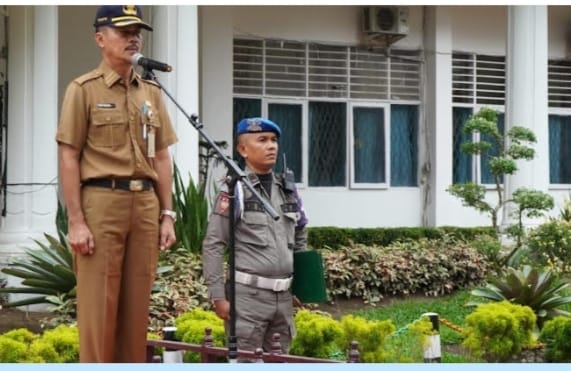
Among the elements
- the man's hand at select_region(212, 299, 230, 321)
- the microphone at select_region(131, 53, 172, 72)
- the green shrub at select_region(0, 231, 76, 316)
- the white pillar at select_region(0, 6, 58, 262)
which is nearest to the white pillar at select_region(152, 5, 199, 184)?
the white pillar at select_region(0, 6, 58, 262)

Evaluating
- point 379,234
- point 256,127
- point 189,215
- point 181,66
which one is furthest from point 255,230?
point 379,234

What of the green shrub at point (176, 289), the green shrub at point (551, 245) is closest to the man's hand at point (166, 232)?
the green shrub at point (176, 289)

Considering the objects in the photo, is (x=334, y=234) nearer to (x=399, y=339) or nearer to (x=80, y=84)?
(x=399, y=339)

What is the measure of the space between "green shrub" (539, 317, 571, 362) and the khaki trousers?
343 centimetres

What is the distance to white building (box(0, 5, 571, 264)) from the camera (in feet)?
41.4

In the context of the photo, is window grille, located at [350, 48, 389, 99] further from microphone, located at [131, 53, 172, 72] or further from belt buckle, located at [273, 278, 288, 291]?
microphone, located at [131, 53, 172, 72]

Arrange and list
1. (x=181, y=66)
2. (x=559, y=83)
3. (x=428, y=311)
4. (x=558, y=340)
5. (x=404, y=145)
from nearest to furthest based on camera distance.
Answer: (x=558, y=340)
(x=428, y=311)
(x=181, y=66)
(x=404, y=145)
(x=559, y=83)

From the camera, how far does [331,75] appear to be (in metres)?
14.5

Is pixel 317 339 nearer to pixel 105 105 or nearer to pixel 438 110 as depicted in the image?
pixel 105 105

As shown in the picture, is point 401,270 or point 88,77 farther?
point 401,270

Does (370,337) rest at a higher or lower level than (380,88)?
lower

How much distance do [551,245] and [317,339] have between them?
6.08 meters

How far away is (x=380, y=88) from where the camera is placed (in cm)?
1474

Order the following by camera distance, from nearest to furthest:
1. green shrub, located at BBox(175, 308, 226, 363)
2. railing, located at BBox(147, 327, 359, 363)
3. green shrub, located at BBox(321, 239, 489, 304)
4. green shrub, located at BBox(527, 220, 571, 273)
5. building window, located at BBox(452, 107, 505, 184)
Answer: railing, located at BBox(147, 327, 359, 363) → green shrub, located at BBox(175, 308, 226, 363) → green shrub, located at BBox(321, 239, 489, 304) → green shrub, located at BBox(527, 220, 571, 273) → building window, located at BBox(452, 107, 505, 184)
